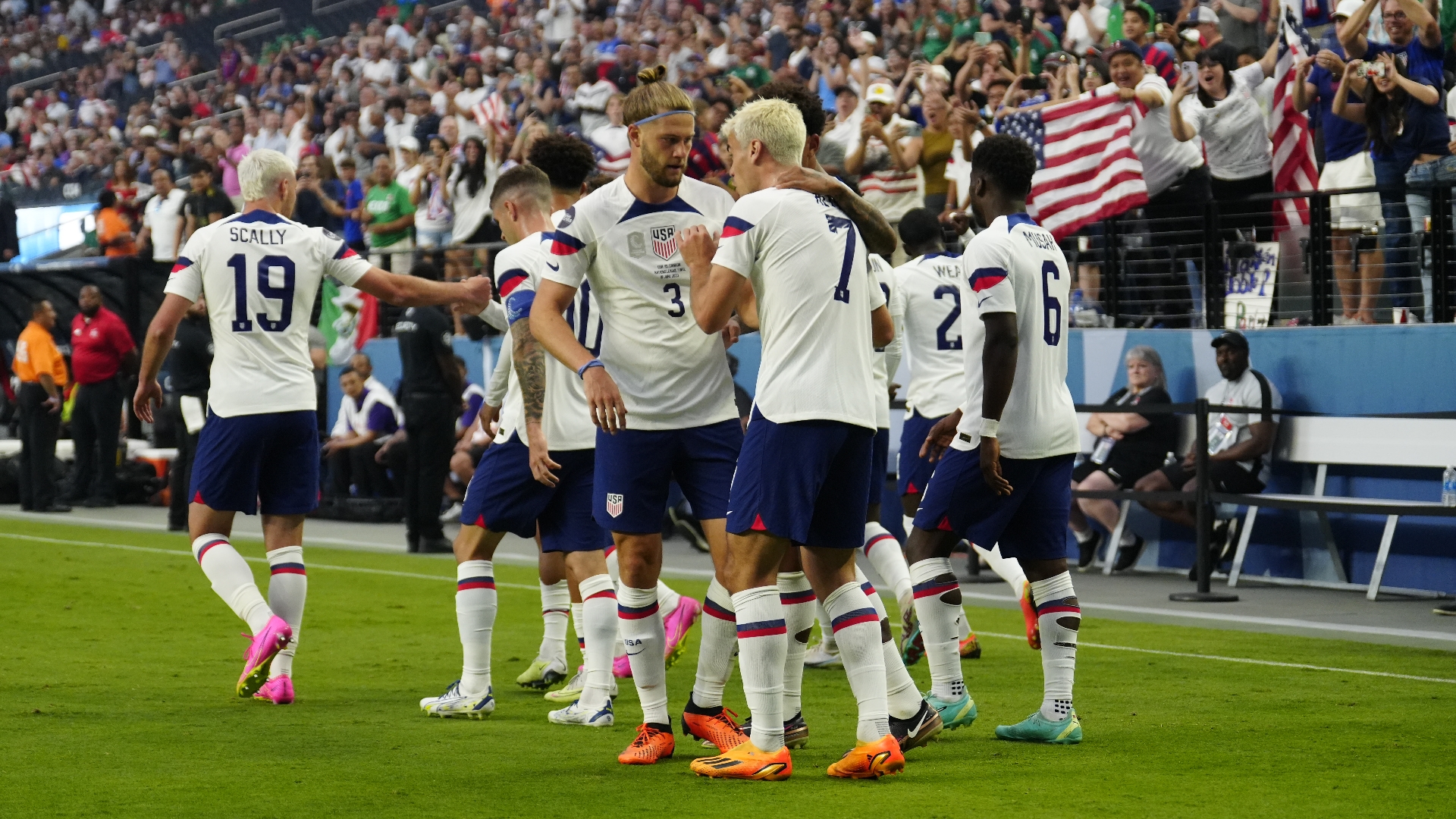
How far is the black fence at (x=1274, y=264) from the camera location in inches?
462

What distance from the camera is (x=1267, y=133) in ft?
43.7

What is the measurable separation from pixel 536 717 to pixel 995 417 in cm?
Answer: 238

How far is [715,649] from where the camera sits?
607cm

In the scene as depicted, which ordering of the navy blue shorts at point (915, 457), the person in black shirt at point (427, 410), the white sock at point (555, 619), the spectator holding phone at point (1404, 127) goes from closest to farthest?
the white sock at point (555, 619) < the navy blue shorts at point (915, 457) < the spectator holding phone at point (1404, 127) < the person in black shirt at point (427, 410)

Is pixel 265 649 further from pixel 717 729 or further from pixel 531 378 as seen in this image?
pixel 717 729

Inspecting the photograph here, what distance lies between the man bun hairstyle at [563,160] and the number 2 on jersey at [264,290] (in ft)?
4.07

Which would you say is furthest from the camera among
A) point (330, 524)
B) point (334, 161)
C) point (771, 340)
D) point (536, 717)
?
point (334, 161)

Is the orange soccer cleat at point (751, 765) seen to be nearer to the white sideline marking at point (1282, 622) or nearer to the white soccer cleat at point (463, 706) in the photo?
the white soccer cleat at point (463, 706)

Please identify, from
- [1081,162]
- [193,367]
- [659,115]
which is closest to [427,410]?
[193,367]

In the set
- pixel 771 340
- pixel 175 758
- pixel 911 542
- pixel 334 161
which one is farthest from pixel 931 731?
pixel 334 161

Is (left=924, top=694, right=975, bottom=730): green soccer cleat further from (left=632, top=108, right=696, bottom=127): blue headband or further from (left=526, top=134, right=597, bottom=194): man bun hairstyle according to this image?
(left=526, top=134, right=597, bottom=194): man bun hairstyle

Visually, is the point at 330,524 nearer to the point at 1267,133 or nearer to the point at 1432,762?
the point at 1267,133

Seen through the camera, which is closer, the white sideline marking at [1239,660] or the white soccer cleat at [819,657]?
the white sideline marking at [1239,660]

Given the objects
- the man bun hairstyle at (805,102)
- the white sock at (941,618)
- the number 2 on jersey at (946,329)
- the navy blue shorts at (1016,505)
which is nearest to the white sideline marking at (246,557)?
the number 2 on jersey at (946,329)
